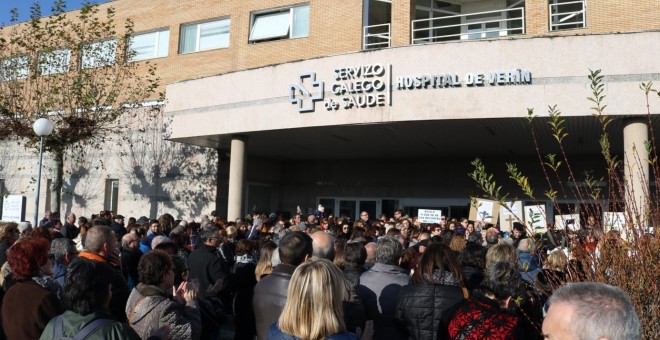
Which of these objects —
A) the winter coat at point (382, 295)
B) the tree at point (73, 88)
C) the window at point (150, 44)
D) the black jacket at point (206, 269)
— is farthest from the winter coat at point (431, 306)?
the window at point (150, 44)

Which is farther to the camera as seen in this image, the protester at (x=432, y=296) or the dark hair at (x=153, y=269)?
the protester at (x=432, y=296)

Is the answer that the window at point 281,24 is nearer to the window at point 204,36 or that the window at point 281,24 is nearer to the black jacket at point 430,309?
the window at point 204,36

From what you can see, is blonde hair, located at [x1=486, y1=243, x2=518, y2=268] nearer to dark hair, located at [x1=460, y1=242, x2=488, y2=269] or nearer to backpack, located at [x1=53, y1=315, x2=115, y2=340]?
dark hair, located at [x1=460, y1=242, x2=488, y2=269]

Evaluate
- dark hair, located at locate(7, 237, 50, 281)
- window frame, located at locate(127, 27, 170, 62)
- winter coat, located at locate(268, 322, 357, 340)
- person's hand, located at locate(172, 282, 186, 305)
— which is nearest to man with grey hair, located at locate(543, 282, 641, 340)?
winter coat, located at locate(268, 322, 357, 340)

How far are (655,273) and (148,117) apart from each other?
65.3 ft

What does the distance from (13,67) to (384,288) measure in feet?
66.0

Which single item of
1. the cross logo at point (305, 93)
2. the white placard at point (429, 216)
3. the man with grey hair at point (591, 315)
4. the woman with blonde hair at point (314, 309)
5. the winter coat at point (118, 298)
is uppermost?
the cross logo at point (305, 93)

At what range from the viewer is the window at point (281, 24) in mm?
18609

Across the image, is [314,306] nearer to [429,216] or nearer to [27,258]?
[27,258]

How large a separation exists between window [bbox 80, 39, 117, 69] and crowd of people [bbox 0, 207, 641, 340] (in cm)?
1496

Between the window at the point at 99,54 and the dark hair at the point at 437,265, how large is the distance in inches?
717

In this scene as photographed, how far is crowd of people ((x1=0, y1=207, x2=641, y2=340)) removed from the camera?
2.96m

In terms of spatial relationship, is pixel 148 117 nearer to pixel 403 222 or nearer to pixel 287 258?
pixel 403 222

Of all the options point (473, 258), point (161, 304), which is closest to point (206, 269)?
point (161, 304)
